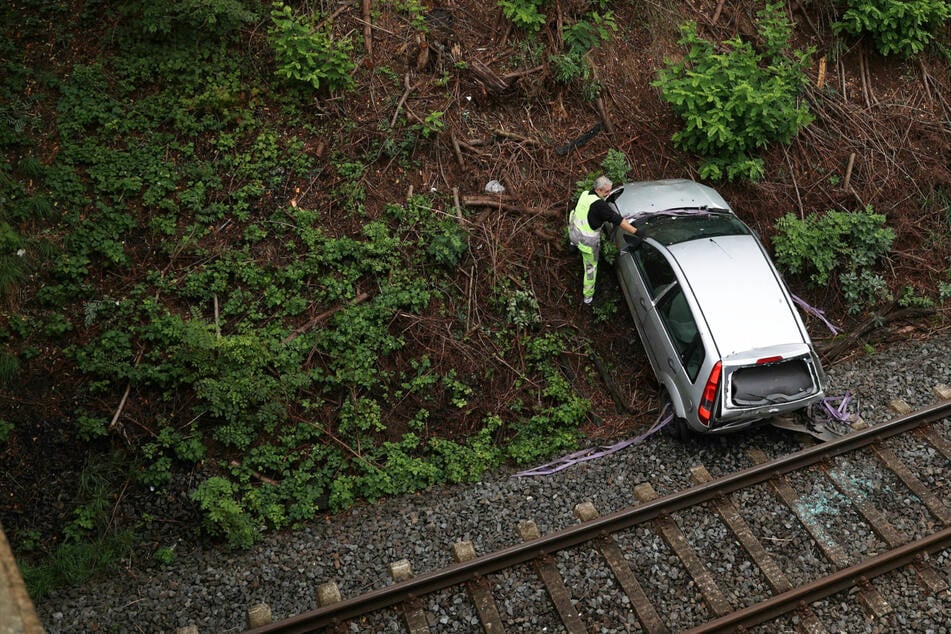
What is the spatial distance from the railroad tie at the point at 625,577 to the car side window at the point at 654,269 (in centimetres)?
283

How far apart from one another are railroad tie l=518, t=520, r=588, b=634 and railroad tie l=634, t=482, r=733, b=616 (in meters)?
1.26

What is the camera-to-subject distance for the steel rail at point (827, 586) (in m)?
7.28

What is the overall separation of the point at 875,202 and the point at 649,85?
393cm

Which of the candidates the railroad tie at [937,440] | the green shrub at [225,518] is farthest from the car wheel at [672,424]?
the green shrub at [225,518]

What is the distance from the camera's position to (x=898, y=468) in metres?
8.74

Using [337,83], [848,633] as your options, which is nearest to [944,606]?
[848,633]

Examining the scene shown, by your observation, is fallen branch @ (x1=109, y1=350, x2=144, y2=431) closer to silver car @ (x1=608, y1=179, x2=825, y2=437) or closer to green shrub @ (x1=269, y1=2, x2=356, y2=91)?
green shrub @ (x1=269, y1=2, x2=356, y2=91)

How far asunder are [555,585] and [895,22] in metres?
10.9

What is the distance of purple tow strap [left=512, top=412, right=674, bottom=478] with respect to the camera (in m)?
9.02

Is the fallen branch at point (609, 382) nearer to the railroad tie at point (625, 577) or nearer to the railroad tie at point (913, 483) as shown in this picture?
the railroad tie at point (625, 577)

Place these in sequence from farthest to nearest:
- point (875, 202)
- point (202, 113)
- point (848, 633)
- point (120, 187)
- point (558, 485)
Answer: point (875, 202) < point (202, 113) < point (120, 187) < point (558, 485) < point (848, 633)

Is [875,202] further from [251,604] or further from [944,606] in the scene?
[251,604]

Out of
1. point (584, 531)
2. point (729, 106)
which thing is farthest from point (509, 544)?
point (729, 106)

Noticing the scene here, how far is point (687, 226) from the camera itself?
9.85m
